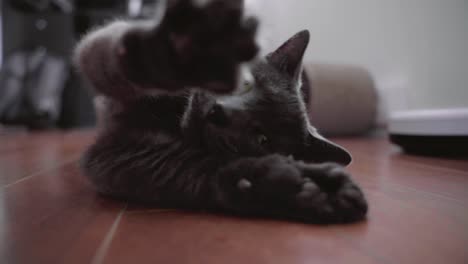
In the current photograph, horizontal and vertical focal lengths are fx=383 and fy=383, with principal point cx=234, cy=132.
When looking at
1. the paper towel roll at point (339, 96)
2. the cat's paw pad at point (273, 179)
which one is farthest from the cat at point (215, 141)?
the paper towel roll at point (339, 96)

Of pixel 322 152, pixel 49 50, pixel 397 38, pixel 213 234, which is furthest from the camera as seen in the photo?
pixel 49 50

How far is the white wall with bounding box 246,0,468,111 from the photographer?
4.26ft

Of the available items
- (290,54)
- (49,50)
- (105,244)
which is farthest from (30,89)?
(105,244)

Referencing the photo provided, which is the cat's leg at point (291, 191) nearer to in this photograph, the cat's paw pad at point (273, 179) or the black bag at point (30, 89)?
the cat's paw pad at point (273, 179)

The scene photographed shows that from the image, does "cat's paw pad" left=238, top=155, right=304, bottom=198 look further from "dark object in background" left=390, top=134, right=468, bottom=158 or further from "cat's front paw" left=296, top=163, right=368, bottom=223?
"dark object in background" left=390, top=134, right=468, bottom=158

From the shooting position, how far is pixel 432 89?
6.49 feet

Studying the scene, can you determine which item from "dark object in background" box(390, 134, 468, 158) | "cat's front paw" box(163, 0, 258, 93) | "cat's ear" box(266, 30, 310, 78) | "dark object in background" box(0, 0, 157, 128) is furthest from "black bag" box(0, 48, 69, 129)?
"cat's front paw" box(163, 0, 258, 93)

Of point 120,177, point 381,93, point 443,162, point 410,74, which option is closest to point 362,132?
point 381,93

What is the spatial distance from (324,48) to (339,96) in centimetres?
55

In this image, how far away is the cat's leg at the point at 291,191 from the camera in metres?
0.61

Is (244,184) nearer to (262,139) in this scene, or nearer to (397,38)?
(262,139)

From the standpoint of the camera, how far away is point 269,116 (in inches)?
32.5

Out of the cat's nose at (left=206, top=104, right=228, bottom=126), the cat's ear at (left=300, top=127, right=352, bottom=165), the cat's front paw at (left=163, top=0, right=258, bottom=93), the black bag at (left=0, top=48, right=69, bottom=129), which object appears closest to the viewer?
the cat's front paw at (left=163, top=0, right=258, bottom=93)

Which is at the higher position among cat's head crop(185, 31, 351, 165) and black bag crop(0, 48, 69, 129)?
cat's head crop(185, 31, 351, 165)
